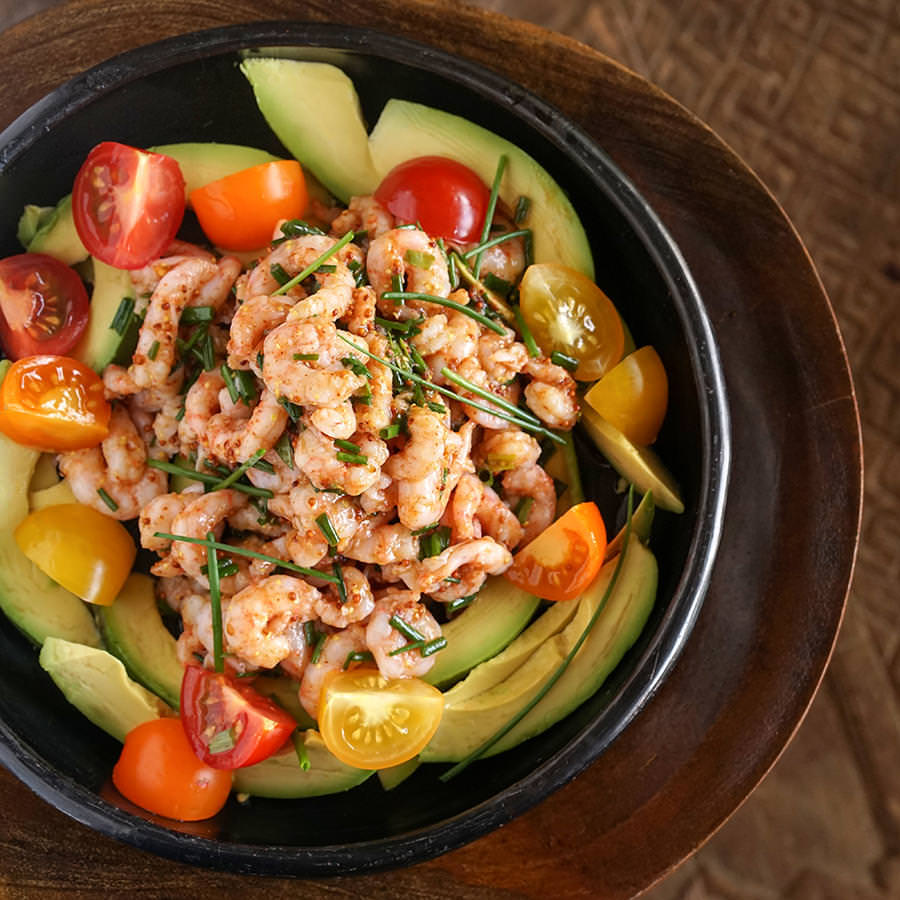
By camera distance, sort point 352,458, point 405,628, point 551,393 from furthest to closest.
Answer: point 551,393 → point 405,628 → point 352,458

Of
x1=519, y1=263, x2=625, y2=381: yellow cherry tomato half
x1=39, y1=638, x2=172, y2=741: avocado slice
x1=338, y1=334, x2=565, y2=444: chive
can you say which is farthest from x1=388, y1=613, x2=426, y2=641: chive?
x1=519, y1=263, x2=625, y2=381: yellow cherry tomato half

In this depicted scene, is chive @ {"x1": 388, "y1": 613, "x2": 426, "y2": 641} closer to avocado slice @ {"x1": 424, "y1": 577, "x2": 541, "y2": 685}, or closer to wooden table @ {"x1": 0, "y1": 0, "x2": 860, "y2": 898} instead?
avocado slice @ {"x1": 424, "y1": 577, "x2": 541, "y2": 685}

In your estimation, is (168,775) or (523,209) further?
(523,209)

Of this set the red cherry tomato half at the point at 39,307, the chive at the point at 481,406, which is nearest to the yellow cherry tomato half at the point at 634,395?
the chive at the point at 481,406

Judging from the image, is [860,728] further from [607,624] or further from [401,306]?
[401,306]

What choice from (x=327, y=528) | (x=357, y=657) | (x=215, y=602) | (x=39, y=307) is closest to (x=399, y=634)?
(x=357, y=657)

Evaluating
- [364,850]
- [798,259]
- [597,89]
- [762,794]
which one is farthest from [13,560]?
[762,794]

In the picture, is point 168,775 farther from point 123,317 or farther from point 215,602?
point 123,317
